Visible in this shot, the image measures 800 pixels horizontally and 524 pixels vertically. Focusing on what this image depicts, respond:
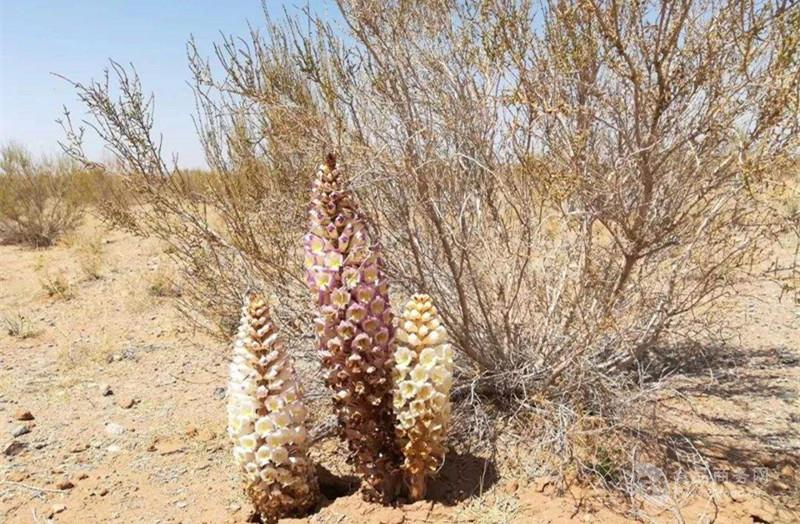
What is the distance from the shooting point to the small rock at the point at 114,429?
363 centimetres

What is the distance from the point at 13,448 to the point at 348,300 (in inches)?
98.1

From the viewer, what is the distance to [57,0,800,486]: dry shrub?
2467 millimetres

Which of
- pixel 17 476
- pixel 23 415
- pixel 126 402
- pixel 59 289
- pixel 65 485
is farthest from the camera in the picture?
pixel 59 289

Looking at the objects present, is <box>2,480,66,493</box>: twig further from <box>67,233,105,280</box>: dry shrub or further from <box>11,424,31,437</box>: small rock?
<box>67,233,105,280</box>: dry shrub

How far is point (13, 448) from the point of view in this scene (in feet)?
11.4

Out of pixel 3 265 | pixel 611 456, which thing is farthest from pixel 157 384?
pixel 3 265

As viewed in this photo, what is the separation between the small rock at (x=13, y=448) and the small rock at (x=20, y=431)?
102mm

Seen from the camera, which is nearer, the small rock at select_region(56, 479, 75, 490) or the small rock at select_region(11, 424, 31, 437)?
the small rock at select_region(56, 479, 75, 490)

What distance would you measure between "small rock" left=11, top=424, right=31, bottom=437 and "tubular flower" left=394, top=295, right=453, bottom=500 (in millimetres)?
2596

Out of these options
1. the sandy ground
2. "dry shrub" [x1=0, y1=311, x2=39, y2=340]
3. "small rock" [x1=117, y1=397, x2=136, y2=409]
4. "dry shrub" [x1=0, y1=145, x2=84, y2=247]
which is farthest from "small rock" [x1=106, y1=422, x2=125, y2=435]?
"dry shrub" [x1=0, y1=145, x2=84, y2=247]

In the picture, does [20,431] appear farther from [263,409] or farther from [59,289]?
[59,289]

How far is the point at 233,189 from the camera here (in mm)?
3971

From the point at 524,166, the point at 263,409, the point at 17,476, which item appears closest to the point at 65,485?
the point at 17,476

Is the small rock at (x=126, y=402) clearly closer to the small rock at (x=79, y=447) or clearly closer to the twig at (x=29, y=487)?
the small rock at (x=79, y=447)
